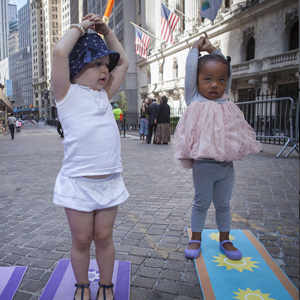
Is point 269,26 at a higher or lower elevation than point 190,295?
higher

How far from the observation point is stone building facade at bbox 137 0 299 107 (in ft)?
67.8

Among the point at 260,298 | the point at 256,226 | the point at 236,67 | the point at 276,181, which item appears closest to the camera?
the point at 260,298

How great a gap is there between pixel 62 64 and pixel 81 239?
1.01 metres

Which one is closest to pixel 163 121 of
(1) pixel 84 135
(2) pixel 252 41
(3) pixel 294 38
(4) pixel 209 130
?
(4) pixel 209 130

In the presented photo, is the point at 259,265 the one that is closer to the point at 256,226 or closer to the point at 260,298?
the point at 260,298

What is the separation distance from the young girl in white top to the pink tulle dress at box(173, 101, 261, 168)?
2.30 ft

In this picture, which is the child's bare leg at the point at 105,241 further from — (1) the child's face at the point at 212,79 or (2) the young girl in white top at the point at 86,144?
(1) the child's face at the point at 212,79

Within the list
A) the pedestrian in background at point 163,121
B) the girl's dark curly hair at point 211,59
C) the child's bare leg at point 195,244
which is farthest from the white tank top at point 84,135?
the pedestrian in background at point 163,121

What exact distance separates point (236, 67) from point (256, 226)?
23227 millimetres

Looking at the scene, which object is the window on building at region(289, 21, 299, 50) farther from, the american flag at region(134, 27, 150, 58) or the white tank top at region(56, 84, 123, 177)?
the white tank top at region(56, 84, 123, 177)

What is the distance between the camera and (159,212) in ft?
11.9

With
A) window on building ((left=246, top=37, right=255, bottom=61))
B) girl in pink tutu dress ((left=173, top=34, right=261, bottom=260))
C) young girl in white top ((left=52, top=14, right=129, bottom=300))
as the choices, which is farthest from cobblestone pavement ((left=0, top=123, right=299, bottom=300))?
window on building ((left=246, top=37, right=255, bottom=61))

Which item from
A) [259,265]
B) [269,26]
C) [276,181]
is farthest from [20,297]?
[269,26]

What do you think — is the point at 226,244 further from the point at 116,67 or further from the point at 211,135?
the point at 116,67
